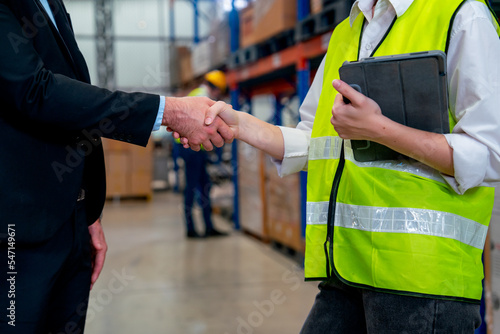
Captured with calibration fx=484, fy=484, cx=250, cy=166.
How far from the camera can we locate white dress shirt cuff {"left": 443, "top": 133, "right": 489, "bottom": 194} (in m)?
1.13

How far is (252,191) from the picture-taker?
6.19 m

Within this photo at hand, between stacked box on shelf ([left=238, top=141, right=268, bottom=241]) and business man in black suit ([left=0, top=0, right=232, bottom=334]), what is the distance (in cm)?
439

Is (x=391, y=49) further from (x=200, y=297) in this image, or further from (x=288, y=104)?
(x=288, y=104)

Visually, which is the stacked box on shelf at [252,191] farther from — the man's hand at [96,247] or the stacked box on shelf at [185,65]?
the man's hand at [96,247]

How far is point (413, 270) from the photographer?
1.16m

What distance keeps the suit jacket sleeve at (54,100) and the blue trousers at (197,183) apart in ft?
16.8

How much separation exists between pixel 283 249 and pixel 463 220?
4.46 meters

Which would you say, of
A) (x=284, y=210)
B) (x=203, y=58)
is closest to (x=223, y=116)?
(x=284, y=210)

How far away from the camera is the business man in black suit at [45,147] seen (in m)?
1.25

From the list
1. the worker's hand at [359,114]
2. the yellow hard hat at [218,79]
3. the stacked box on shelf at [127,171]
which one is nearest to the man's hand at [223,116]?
the worker's hand at [359,114]

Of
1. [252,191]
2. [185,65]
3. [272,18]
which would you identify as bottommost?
[252,191]

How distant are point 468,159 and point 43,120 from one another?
1070mm

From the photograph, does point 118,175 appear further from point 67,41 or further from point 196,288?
point 67,41

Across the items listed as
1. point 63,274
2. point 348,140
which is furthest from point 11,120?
point 348,140
